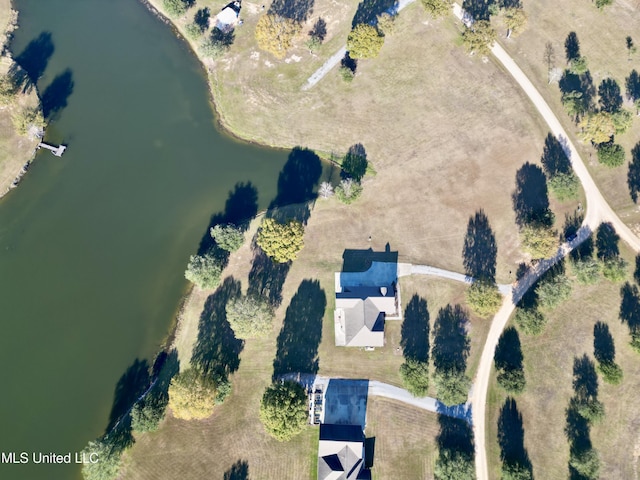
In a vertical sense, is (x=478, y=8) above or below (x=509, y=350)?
above

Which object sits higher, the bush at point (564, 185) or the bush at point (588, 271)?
the bush at point (564, 185)

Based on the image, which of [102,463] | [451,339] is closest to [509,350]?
[451,339]

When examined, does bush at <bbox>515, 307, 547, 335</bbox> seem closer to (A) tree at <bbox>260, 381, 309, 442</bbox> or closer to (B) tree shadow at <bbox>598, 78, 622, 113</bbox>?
(A) tree at <bbox>260, 381, 309, 442</bbox>

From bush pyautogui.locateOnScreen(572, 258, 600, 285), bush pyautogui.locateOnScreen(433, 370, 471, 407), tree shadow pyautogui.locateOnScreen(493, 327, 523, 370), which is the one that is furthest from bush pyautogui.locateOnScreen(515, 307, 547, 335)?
bush pyautogui.locateOnScreen(433, 370, 471, 407)

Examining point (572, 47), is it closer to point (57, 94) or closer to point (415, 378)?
point (415, 378)

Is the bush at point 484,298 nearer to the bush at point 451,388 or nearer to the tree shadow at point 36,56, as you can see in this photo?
the bush at point 451,388

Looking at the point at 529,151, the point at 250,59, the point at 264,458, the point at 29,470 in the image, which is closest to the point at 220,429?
the point at 264,458

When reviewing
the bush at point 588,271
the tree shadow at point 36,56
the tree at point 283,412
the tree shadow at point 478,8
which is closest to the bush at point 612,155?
the bush at point 588,271
